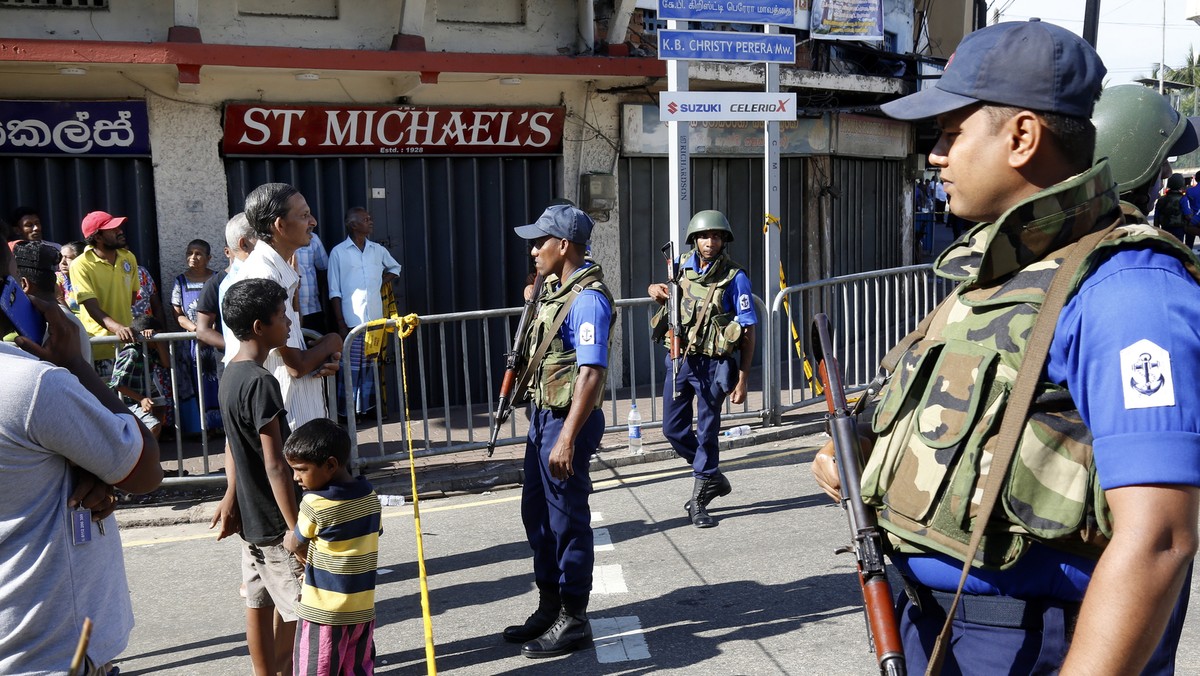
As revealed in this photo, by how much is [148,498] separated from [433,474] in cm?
196

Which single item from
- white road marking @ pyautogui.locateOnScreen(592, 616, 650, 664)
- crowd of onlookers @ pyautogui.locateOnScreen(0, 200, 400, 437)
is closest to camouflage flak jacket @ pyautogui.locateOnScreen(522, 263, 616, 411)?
white road marking @ pyautogui.locateOnScreen(592, 616, 650, 664)

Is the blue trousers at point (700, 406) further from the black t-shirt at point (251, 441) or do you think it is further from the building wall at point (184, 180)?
the building wall at point (184, 180)

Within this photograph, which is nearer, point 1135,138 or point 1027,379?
point 1027,379

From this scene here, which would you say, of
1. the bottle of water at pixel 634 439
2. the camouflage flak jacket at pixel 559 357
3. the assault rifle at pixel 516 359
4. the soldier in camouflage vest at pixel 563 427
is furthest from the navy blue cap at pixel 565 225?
the bottle of water at pixel 634 439

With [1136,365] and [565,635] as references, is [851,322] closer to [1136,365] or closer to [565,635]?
[565,635]

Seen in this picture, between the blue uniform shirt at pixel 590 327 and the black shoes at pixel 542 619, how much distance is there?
108 cm

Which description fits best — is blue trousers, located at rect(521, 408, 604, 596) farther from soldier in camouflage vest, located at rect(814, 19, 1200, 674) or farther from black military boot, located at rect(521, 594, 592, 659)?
soldier in camouflage vest, located at rect(814, 19, 1200, 674)

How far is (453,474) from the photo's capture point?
7.88m

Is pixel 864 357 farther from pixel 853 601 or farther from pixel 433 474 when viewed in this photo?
pixel 853 601

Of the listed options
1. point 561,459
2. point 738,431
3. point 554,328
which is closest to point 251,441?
point 561,459

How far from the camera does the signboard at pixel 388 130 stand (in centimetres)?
973

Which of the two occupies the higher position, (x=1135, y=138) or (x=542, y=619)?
(x=1135, y=138)

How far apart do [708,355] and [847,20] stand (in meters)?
7.69

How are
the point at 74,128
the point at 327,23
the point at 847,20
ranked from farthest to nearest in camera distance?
the point at 847,20 → the point at 327,23 → the point at 74,128
